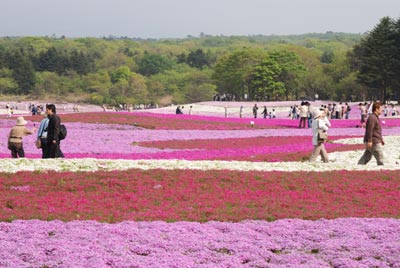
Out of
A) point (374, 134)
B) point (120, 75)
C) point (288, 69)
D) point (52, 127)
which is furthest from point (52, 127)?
point (120, 75)

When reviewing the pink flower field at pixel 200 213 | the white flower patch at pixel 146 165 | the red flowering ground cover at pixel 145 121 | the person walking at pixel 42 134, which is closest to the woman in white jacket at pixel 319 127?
the white flower patch at pixel 146 165

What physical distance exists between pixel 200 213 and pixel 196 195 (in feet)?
8.19

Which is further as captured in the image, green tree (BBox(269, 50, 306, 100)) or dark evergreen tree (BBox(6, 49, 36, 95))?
dark evergreen tree (BBox(6, 49, 36, 95))

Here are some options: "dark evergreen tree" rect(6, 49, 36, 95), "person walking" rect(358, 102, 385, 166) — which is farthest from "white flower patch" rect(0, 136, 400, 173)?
"dark evergreen tree" rect(6, 49, 36, 95)

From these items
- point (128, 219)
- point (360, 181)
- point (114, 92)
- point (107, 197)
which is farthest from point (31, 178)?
point (114, 92)

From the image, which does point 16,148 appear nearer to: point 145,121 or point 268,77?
point 145,121

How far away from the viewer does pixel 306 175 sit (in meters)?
21.6

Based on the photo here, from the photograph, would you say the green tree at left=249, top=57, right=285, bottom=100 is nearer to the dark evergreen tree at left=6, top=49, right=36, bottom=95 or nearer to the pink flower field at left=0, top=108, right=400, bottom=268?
the dark evergreen tree at left=6, top=49, right=36, bottom=95

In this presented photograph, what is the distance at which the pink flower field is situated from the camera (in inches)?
487

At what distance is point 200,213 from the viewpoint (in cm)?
1591

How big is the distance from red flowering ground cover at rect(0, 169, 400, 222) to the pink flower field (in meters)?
0.03

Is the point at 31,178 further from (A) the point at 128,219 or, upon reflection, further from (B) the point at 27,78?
(B) the point at 27,78

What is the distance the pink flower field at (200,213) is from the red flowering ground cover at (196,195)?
32 millimetres

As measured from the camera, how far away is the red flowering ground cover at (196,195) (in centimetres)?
1577
